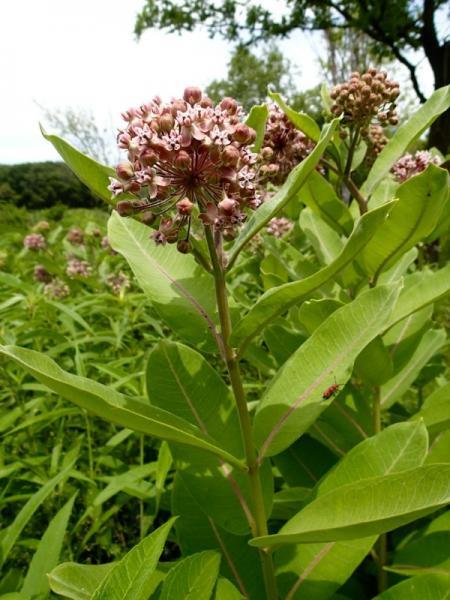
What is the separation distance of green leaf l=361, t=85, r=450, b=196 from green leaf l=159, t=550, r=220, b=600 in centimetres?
101

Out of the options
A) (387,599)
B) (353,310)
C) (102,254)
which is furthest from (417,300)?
(102,254)

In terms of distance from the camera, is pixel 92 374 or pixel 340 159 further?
pixel 92 374

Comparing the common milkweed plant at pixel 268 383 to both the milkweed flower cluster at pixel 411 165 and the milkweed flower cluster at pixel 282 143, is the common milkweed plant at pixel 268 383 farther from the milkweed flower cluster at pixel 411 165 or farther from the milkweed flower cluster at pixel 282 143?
the milkweed flower cluster at pixel 411 165

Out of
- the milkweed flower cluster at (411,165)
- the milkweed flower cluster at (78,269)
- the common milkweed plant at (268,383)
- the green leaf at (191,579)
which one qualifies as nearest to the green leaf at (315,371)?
the common milkweed plant at (268,383)

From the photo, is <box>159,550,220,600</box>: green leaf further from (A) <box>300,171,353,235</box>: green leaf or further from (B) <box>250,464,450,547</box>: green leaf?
(A) <box>300,171,353,235</box>: green leaf

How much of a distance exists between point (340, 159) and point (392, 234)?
0.45 meters

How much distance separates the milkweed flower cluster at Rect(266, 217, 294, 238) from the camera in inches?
119

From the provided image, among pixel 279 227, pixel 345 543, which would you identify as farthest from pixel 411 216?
pixel 279 227

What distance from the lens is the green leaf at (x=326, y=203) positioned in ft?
4.88

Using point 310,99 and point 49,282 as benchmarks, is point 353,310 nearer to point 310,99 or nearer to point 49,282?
point 49,282

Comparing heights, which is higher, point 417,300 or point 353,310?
point 353,310

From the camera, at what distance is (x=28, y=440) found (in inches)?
82.2

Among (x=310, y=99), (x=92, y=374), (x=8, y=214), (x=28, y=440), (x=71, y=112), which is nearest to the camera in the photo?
(x=28, y=440)

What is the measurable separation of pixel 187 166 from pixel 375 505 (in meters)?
0.63
